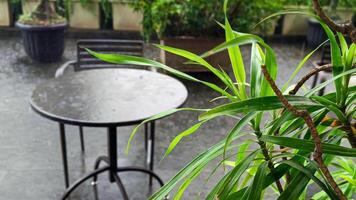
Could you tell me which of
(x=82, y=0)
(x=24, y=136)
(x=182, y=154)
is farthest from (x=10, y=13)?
(x=182, y=154)

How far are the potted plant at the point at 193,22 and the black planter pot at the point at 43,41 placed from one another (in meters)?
1.03

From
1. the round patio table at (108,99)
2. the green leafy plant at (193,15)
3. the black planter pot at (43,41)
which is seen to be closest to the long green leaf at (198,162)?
the round patio table at (108,99)

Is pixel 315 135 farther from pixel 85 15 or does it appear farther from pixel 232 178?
pixel 85 15

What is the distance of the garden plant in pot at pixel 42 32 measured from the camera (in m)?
4.18

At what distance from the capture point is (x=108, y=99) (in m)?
1.78

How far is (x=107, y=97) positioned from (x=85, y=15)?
155 inches

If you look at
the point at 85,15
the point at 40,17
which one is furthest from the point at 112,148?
the point at 85,15

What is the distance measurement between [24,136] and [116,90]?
46.9 inches

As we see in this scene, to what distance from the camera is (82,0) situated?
17.1 ft

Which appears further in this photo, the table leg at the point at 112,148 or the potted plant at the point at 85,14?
the potted plant at the point at 85,14

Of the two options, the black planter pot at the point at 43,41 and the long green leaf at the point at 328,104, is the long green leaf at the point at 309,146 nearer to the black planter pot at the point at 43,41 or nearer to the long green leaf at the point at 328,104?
the long green leaf at the point at 328,104

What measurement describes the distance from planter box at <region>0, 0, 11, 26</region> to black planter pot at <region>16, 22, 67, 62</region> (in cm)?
125

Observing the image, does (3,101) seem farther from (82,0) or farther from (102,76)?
(82,0)

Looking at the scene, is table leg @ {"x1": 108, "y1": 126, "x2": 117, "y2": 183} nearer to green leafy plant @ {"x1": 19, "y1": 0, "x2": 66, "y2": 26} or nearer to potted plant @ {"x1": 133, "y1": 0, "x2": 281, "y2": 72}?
potted plant @ {"x1": 133, "y1": 0, "x2": 281, "y2": 72}
